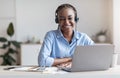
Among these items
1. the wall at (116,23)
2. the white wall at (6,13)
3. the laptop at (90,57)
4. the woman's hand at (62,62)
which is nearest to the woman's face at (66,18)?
the woman's hand at (62,62)

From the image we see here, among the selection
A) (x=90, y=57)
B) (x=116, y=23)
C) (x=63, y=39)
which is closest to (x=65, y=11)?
(x=63, y=39)

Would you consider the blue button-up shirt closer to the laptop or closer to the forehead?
the forehead

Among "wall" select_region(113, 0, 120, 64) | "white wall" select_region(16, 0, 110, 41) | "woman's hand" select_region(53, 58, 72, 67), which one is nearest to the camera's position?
"woman's hand" select_region(53, 58, 72, 67)

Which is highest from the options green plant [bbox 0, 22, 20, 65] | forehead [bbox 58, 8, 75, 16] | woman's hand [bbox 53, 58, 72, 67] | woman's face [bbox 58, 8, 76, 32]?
forehead [bbox 58, 8, 75, 16]

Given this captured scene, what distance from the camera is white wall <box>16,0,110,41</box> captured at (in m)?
5.31

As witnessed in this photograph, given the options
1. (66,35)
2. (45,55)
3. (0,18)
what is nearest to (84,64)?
(45,55)

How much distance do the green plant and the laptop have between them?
356 centimetres

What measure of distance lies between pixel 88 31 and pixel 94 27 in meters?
0.15

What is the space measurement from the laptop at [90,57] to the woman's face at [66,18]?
0.62 m

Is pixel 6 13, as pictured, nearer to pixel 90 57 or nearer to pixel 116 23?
pixel 116 23

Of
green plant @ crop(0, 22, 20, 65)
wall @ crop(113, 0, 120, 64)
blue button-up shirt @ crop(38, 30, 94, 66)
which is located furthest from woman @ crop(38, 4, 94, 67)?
green plant @ crop(0, 22, 20, 65)

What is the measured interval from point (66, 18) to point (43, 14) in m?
3.10

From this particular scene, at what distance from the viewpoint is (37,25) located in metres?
5.34

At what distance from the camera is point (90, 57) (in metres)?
1.68
